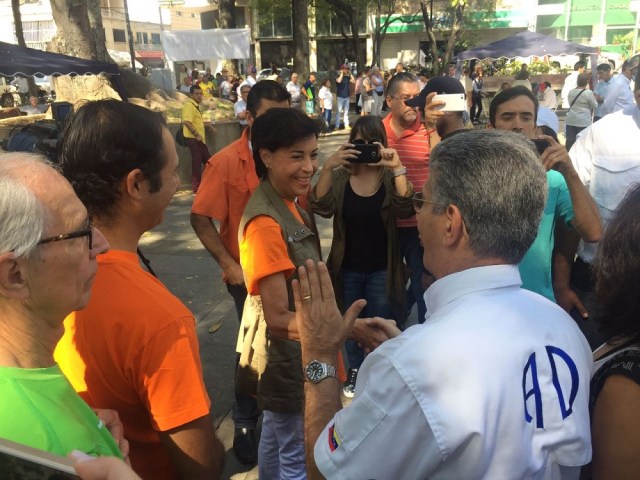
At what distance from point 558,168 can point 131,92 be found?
10924mm

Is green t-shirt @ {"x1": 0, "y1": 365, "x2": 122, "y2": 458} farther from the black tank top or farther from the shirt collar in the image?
the black tank top

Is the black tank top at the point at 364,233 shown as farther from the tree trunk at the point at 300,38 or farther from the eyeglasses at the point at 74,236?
the tree trunk at the point at 300,38

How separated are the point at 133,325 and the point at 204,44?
1543 centimetres

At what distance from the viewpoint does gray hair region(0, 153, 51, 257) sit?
1.03m

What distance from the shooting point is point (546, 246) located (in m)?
2.43

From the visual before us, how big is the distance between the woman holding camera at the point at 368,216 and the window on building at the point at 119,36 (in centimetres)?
5697

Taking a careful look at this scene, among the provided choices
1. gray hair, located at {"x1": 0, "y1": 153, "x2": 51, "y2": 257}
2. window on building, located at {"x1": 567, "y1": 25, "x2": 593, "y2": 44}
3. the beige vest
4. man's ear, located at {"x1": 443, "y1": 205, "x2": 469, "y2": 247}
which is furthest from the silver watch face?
window on building, located at {"x1": 567, "y1": 25, "x2": 593, "y2": 44}

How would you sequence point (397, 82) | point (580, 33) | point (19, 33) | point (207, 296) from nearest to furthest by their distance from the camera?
point (397, 82) < point (207, 296) < point (19, 33) < point (580, 33)

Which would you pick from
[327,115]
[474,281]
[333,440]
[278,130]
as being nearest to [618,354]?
[474,281]

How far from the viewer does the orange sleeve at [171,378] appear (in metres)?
1.29

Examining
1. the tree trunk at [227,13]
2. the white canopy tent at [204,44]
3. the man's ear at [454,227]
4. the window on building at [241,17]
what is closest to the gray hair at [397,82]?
the man's ear at [454,227]

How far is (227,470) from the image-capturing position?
111 inches

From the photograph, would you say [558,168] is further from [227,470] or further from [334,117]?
[334,117]

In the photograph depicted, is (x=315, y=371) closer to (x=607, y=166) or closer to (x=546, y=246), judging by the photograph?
(x=546, y=246)
